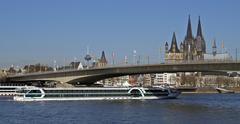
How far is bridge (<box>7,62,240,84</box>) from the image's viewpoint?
86900 mm

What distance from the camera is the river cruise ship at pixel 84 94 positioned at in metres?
86.4

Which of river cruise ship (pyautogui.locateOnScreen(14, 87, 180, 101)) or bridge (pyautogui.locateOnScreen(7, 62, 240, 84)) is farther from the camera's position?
bridge (pyautogui.locateOnScreen(7, 62, 240, 84))

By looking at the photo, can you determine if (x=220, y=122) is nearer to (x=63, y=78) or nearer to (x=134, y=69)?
(x=134, y=69)

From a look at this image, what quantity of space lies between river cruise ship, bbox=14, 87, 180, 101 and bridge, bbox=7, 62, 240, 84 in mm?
5993

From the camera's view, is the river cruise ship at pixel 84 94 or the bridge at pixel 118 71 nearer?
the river cruise ship at pixel 84 94

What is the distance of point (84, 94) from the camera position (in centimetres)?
8856

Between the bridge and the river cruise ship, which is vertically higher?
A: the bridge

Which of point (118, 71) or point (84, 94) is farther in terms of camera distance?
point (118, 71)

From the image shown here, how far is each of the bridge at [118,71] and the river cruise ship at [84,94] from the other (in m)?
5.99

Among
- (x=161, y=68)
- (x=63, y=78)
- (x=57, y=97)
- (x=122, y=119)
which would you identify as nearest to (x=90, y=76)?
(x=63, y=78)

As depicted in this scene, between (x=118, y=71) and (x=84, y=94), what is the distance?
21.7m

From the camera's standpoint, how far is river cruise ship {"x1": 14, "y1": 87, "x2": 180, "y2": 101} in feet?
284

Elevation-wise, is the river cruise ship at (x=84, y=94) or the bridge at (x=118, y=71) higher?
the bridge at (x=118, y=71)

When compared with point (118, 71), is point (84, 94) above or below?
below
